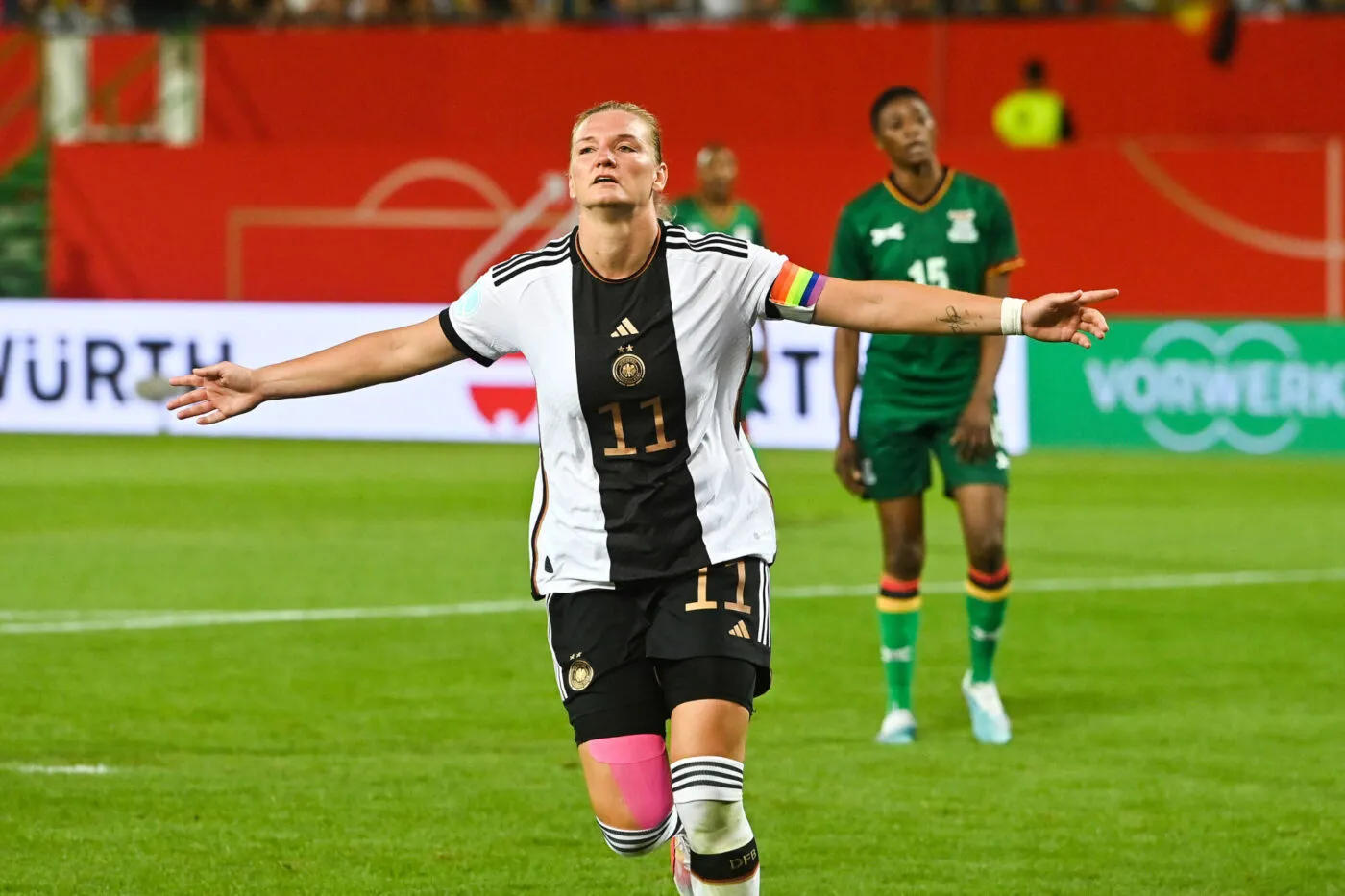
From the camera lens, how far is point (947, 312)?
5.37 meters

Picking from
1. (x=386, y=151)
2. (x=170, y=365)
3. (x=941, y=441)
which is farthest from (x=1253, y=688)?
(x=386, y=151)

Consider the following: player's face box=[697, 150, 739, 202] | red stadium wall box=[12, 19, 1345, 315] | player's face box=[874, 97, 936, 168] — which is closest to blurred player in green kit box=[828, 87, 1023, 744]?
player's face box=[874, 97, 936, 168]

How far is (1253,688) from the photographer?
9789 millimetres

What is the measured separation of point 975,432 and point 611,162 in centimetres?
349

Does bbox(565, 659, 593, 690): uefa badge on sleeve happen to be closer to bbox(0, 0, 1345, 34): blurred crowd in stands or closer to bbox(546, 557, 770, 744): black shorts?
bbox(546, 557, 770, 744): black shorts

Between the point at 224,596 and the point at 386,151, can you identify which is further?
the point at 386,151

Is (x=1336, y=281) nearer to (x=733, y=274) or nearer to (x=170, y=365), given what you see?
(x=170, y=365)

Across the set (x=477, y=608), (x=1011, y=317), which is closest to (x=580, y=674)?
(x=1011, y=317)

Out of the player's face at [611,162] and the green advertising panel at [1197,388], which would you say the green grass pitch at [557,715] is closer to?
the player's face at [611,162]

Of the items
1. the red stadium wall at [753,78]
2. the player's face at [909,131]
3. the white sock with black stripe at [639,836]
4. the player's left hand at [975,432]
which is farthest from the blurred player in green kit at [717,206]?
the red stadium wall at [753,78]

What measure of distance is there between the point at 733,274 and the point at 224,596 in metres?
7.37

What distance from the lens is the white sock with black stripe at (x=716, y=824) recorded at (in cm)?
525

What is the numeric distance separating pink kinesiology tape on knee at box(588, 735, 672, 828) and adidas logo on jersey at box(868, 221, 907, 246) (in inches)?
143

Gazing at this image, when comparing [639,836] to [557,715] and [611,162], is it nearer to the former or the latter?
[611,162]
